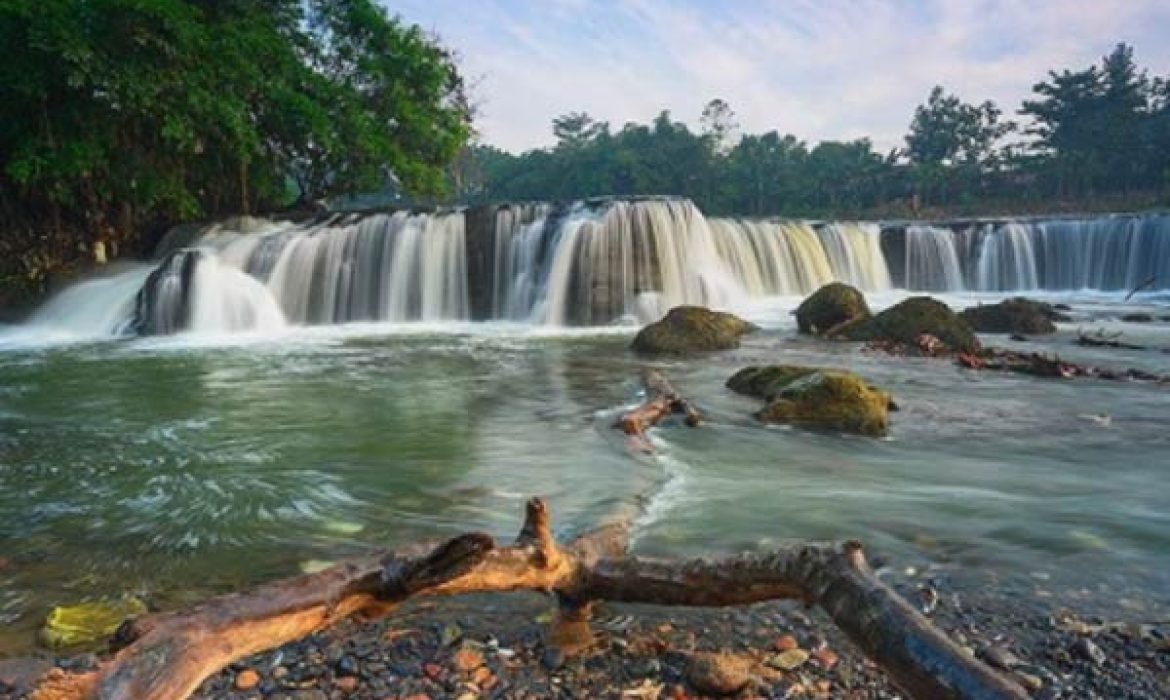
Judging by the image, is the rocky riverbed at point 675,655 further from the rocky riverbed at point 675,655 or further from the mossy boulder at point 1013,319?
the mossy boulder at point 1013,319

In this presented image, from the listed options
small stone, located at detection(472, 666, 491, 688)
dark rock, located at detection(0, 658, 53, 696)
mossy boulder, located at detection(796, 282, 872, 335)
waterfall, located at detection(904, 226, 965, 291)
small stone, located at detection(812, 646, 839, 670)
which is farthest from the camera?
waterfall, located at detection(904, 226, 965, 291)

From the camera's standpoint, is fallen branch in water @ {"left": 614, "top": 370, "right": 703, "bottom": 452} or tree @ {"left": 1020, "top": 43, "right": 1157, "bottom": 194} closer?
fallen branch in water @ {"left": 614, "top": 370, "right": 703, "bottom": 452}

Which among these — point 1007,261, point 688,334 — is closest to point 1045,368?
point 688,334

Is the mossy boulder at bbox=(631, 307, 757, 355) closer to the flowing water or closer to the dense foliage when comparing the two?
the flowing water

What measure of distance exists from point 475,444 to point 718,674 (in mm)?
4305

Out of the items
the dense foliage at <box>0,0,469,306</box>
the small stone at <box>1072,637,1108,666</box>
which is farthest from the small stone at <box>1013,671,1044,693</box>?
the dense foliage at <box>0,0,469,306</box>

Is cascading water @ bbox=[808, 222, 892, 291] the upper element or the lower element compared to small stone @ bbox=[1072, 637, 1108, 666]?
upper

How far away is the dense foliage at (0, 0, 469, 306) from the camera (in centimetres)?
1680

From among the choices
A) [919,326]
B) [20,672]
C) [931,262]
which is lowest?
[20,672]

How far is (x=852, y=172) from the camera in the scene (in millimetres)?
60250

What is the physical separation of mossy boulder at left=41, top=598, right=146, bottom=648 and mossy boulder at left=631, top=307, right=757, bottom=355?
10031mm

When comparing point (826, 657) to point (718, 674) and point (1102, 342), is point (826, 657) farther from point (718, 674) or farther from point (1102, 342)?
point (1102, 342)

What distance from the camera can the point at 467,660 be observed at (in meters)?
2.95

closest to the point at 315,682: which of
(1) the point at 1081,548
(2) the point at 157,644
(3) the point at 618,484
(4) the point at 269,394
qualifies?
(2) the point at 157,644
